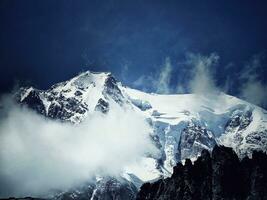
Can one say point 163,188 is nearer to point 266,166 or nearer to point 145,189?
point 145,189

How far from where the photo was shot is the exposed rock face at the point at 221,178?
131875 millimetres

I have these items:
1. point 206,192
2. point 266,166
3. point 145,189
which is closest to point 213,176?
point 206,192

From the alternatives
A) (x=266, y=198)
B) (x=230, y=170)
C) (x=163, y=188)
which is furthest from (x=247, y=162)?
(x=163, y=188)

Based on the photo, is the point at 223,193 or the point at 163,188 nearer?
the point at 223,193

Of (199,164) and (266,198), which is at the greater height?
(199,164)

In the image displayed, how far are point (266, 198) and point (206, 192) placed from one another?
16.8 m

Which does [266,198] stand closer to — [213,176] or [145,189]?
[213,176]

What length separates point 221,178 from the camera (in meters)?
136

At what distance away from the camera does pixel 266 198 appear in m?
127

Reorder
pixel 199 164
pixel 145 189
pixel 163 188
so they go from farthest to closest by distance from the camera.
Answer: pixel 145 189 < pixel 163 188 < pixel 199 164

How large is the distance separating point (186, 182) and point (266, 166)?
22072mm

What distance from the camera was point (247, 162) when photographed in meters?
139

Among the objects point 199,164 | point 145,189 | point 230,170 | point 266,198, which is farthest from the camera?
point 145,189

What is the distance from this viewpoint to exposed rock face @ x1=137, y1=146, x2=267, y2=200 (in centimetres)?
13188
